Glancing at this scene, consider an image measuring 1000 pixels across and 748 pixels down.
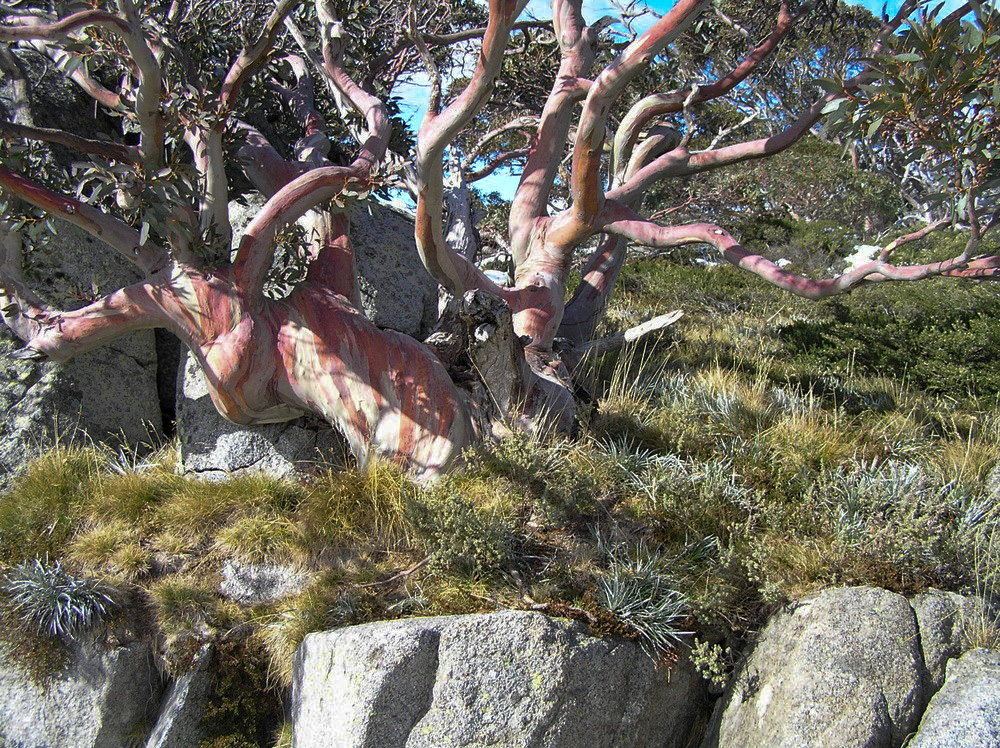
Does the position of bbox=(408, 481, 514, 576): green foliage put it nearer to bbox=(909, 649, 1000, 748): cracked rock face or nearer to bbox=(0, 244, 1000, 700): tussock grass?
bbox=(0, 244, 1000, 700): tussock grass

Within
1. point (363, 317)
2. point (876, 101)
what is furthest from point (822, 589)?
point (363, 317)

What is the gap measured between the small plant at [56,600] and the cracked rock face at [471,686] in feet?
4.40

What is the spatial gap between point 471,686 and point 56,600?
2374 millimetres

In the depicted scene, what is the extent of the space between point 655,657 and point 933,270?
9.43 feet

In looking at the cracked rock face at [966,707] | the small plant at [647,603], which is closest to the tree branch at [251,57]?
the small plant at [647,603]

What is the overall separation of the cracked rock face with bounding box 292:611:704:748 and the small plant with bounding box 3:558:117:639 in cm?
134

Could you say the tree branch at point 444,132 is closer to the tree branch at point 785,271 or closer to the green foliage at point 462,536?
the tree branch at point 785,271

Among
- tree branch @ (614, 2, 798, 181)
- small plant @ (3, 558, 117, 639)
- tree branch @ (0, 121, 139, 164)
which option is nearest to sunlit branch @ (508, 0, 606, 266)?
tree branch @ (614, 2, 798, 181)

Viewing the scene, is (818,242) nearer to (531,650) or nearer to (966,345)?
(966,345)

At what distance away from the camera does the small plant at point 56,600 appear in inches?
177

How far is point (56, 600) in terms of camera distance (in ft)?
14.8

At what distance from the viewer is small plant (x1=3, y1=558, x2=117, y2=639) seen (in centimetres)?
451

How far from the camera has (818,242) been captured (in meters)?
13.4

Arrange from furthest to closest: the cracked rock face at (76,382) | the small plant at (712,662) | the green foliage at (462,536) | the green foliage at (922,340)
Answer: the green foliage at (922,340)
the cracked rock face at (76,382)
the green foliage at (462,536)
the small plant at (712,662)
